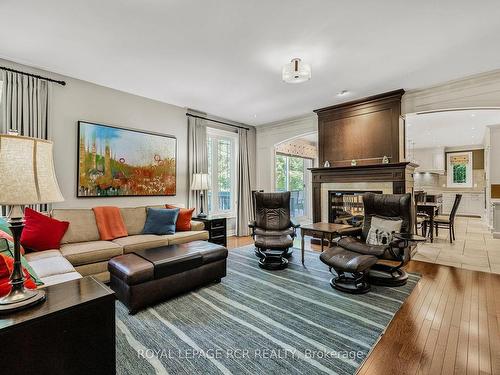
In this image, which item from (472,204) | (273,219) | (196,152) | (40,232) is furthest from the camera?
(472,204)

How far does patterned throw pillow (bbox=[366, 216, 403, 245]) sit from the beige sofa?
250cm

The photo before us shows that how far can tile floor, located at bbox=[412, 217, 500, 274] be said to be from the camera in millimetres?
3801

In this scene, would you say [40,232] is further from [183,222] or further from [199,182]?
[199,182]

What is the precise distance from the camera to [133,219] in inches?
151

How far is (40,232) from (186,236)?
5.63ft

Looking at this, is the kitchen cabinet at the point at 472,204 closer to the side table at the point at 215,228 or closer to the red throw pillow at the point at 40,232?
the side table at the point at 215,228

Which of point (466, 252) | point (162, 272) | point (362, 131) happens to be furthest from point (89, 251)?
point (466, 252)

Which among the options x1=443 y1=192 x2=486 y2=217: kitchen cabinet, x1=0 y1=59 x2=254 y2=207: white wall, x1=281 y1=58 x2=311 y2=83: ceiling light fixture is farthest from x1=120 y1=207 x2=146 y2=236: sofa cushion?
x1=443 y1=192 x2=486 y2=217: kitchen cabinet

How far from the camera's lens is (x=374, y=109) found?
4.41 metres

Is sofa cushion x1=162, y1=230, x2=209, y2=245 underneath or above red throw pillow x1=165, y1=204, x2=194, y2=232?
underneath

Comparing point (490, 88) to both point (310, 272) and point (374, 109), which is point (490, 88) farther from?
point (310, 272)

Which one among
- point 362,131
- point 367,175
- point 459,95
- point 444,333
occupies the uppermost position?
point 459,95

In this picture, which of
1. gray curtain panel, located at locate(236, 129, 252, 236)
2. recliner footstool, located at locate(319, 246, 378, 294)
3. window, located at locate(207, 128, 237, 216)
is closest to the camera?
recliner footstool, located at locate(319, 246, 378, 294)

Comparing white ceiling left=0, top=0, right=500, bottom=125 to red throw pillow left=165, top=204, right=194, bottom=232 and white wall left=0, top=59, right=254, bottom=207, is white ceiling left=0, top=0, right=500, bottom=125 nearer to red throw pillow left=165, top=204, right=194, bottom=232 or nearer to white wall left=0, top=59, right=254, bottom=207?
white wall left=0, top=59, right=254, bottom=207
